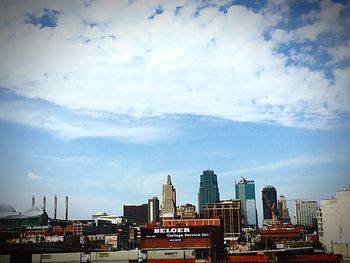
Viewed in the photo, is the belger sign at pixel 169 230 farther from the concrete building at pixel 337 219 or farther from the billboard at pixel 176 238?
the concrete building at pixel 337 219

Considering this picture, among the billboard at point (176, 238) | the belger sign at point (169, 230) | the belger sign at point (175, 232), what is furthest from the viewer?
the belger sign at point (169, 230)

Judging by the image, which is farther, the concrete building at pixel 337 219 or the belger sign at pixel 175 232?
the belger sign at pixel 175 232

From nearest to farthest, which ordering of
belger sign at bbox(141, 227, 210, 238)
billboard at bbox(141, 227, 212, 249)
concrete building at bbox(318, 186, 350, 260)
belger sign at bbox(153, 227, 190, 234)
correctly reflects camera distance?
concrete building at bbox(318, 186, 350, 260) → billboard at bbox(141, 227, 212, 249) → belger sign at bbox(141, 227, 210, 238) → belger sign at bbox(153, 227, 190, 234)

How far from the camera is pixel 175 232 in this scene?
11875cm

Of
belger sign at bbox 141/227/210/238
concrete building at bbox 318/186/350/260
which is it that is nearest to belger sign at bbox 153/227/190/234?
belger sign at bbox 141/227/210/238

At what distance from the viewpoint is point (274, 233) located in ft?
652

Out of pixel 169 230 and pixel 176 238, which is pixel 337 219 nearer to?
pixel 176 238

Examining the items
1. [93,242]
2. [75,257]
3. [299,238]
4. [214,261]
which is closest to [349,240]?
[214,261]

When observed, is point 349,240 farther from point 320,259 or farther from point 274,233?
point 274,233

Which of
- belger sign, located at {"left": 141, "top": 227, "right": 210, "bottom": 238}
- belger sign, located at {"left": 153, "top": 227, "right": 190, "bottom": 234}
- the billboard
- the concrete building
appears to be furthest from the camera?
belger sign, located at {"left": 153, "top": 227, "right": 190, "bottom": 234}

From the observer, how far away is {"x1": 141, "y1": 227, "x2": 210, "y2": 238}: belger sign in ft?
389

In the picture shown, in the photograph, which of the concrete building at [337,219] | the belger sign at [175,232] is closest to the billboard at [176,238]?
the belger sign at [175,232]

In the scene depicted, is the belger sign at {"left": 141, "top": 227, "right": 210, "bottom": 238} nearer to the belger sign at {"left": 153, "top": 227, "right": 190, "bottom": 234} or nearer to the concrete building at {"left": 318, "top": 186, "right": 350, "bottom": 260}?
the belger sign at {"left": 153, "top": 227, "right": 190, "bottom": 234}

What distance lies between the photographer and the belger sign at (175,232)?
118562 millimetres
